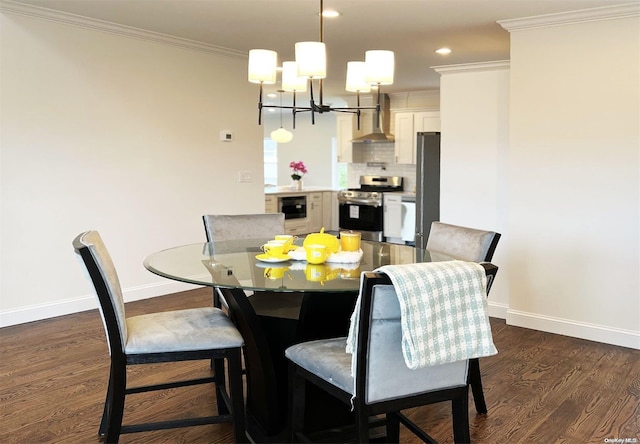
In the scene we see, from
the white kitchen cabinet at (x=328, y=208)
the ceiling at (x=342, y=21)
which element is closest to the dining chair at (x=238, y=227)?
the ceiling at (x=342, y=21)

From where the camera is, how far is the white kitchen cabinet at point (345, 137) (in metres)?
9.19

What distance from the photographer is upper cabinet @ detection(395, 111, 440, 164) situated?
8.23 meters

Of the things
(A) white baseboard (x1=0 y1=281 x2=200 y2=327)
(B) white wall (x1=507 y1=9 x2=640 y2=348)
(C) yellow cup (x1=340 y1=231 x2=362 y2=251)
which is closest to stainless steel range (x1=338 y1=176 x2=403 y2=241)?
(A) white baseboard (x1=0 y1=281 x2=200 y2=327)

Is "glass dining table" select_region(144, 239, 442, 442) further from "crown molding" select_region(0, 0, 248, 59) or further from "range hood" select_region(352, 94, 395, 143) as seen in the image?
"range hood" select_region(352, 94, 395, 143)

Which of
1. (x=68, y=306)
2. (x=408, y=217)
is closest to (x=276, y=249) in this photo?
(x=68, y=306)

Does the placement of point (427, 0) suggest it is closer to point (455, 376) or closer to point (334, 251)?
point (334, 251)

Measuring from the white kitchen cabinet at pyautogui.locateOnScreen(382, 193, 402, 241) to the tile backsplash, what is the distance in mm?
800

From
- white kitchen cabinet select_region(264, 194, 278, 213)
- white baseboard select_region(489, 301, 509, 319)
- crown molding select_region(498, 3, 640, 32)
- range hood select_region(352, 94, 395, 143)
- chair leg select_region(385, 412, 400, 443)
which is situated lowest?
white baseboard select_region(489, 301, 509, 319)

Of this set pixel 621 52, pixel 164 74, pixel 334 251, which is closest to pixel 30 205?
pixel 164 74

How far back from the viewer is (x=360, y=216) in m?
8.62

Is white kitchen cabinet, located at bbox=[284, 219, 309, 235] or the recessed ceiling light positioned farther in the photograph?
white kitchen cabinet, located at bbox=[284, 219, 309, 235]

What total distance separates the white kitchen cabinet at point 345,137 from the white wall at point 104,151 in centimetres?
350

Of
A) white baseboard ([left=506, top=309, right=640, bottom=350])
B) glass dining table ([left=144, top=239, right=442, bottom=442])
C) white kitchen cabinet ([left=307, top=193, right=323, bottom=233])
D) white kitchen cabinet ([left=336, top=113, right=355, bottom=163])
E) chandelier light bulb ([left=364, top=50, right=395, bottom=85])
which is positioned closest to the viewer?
glass dining table ([left=144, top=239, right=442, bottom=442])

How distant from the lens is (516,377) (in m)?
3.25
